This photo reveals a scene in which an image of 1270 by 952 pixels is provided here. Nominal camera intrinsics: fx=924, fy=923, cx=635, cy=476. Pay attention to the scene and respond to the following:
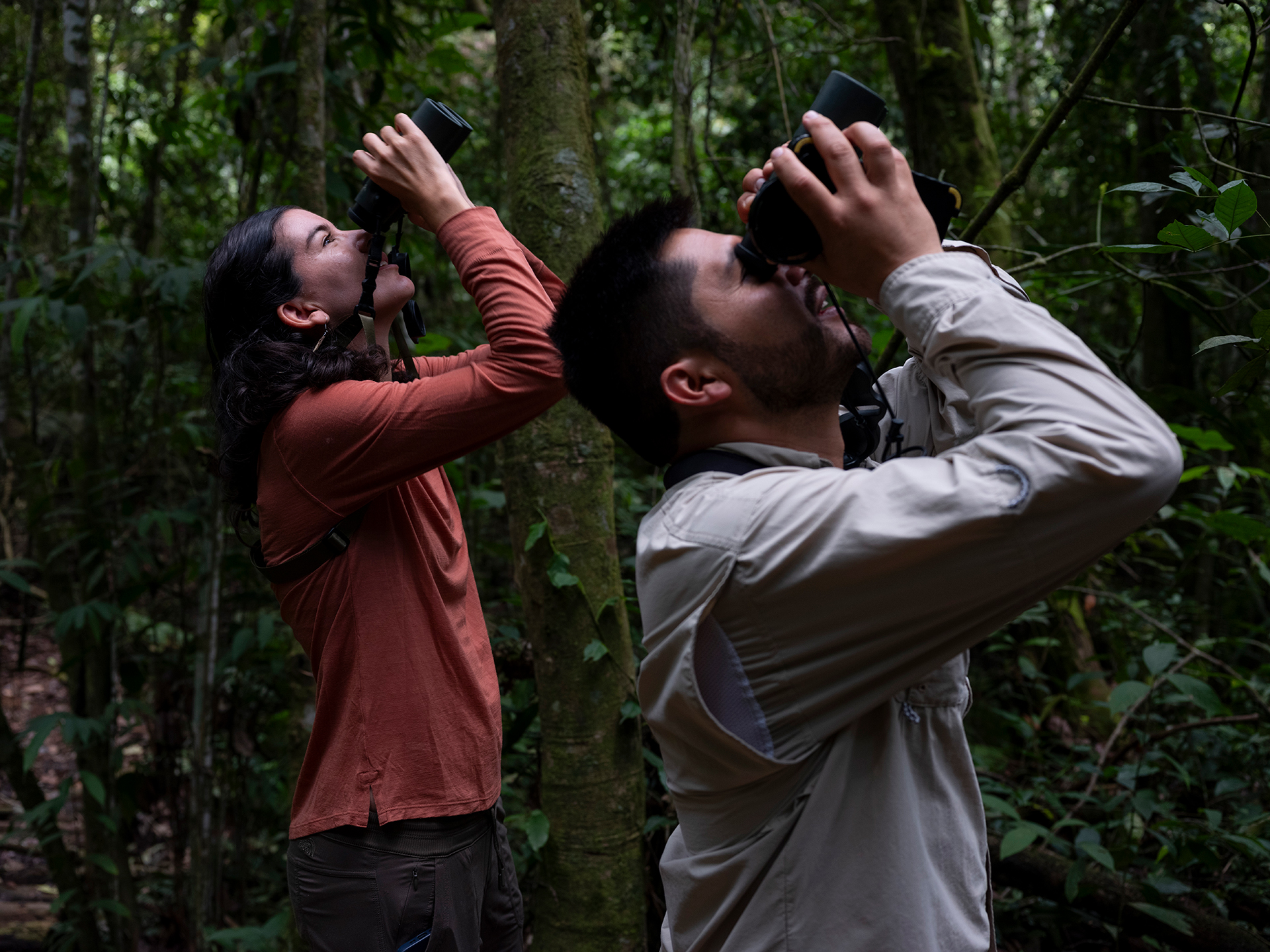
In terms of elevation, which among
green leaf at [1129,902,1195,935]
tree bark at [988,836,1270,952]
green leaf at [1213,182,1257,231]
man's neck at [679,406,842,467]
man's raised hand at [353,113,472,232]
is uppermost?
man's raised hand at [353,113,472,232]

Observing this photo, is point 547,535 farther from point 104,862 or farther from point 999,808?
point 104,862

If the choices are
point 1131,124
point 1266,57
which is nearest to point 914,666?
point 1266,57

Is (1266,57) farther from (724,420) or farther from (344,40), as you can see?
(724,420)

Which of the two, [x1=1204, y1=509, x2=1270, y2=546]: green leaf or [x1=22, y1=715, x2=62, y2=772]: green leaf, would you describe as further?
[x1=22, y1=715, x2=62, y2=772]: green leaf

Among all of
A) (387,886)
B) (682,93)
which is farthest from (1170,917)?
(682,93)

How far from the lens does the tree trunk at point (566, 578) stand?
2.41m

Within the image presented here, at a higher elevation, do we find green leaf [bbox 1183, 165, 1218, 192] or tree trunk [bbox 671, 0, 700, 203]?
tree trunk [bbox 671, 0, 700, 203]

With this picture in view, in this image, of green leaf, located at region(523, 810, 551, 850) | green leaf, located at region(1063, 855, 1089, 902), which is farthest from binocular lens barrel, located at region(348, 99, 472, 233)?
green leaf, located at region(1063, 855, 1089, 902)

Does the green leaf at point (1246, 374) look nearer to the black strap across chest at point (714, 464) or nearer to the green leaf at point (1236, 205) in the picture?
the green leaf at point (1236, 205)

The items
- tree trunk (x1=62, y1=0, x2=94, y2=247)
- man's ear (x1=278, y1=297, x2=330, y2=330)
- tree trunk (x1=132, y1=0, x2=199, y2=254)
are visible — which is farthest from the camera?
tree trunk (x1=132, y1=0, x2=199, y2=254)

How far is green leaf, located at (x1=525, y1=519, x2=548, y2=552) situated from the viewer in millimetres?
2412

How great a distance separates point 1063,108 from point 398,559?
148 cm

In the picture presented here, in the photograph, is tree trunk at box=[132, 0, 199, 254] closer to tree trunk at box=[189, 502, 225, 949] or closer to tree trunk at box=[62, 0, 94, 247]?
tree trunk at box=[62, 0, 94, 247]

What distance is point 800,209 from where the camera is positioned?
0.96 m
